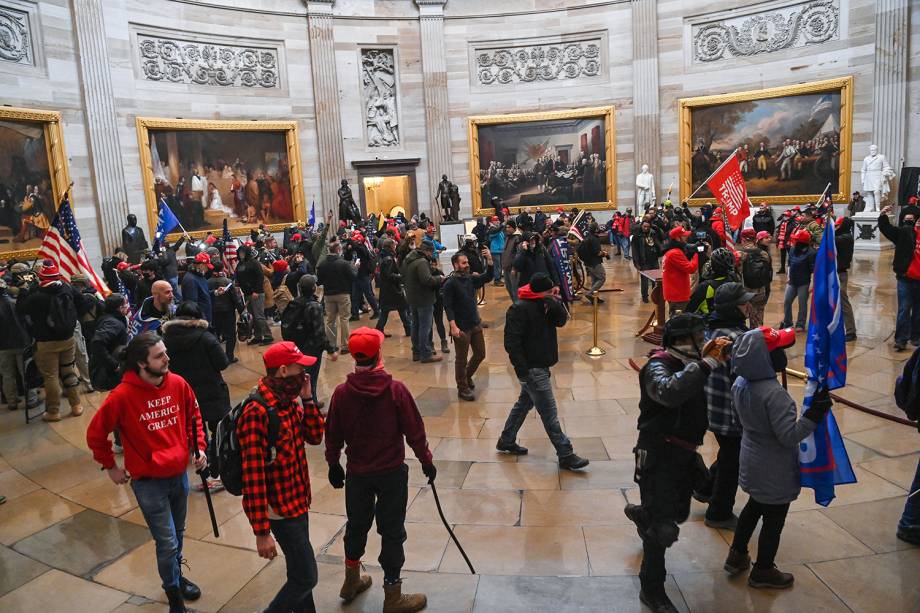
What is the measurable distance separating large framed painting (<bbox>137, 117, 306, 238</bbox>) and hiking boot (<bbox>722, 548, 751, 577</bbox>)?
1878 centimetres

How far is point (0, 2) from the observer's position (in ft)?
53.0

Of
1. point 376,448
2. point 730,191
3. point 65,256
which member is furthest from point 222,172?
point 376,448

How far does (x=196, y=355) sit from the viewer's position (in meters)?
5.62

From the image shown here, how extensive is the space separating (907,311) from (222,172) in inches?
763

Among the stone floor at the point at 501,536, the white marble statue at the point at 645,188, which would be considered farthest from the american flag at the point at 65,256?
the white marble statue at the point at 645,188

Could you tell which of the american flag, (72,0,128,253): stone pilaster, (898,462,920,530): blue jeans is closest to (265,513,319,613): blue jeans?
(898,462,920,530): blue jeans

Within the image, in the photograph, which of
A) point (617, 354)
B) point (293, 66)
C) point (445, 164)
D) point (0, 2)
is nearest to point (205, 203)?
point (293, 66)

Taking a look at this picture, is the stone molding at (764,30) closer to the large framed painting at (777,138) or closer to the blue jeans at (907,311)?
the large framed painting at (777,138)

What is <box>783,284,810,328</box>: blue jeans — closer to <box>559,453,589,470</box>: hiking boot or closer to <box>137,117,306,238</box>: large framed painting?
<box>559,453,589,470</box>: hiking boot

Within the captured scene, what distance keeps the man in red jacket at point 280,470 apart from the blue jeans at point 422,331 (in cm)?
612

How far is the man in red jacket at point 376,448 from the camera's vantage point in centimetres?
399

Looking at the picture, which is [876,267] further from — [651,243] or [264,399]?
[264,399]

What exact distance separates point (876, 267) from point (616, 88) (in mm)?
12638

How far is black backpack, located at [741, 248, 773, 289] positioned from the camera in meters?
8.28
